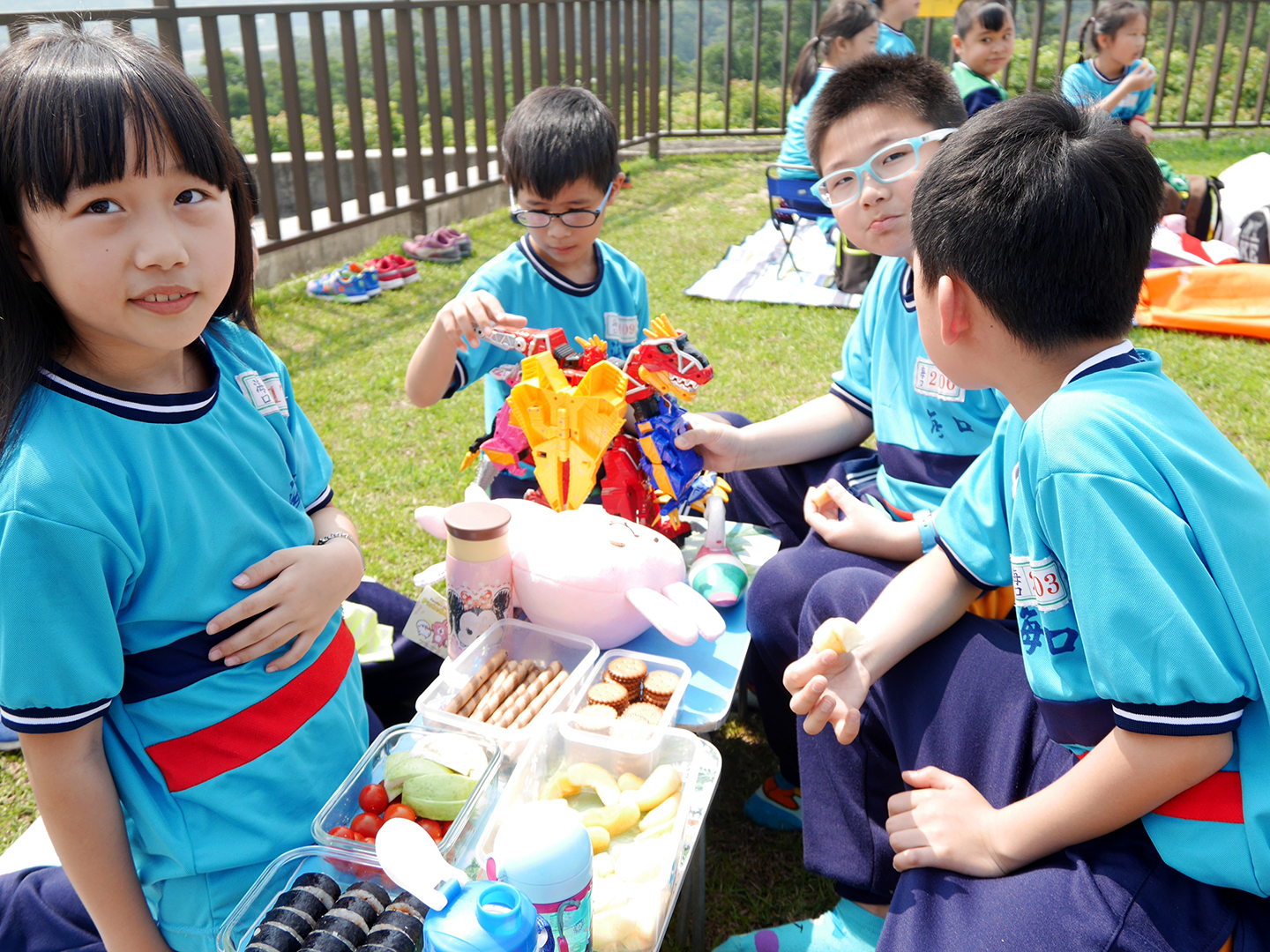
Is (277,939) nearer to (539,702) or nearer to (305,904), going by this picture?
(305,904)

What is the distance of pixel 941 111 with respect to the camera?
1.88 meters

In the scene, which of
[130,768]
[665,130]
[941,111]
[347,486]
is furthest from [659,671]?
[665,130]

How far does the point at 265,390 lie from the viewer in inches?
51.3

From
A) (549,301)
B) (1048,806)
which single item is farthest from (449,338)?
(1048,806)

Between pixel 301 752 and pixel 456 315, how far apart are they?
2.94 ft

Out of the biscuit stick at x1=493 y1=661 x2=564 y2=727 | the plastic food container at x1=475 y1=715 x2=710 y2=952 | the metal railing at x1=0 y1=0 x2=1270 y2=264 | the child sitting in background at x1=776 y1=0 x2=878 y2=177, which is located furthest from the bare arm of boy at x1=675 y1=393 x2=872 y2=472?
the child sitting in background at x1=776 y1=0 x2=878 y2=177

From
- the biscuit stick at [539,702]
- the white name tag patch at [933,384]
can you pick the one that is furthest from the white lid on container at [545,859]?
the white name tag patch at [933,384]

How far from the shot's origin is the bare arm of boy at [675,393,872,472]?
185cm

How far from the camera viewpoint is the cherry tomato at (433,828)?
118 cm

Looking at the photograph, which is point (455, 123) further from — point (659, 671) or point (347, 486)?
point (659, 671)

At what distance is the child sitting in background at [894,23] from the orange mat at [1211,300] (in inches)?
83.0

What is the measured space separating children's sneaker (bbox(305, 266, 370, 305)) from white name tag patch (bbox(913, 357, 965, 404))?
13.1 feet

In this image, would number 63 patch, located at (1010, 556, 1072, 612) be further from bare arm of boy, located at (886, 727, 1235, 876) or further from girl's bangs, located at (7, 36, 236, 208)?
girl's bangs, located at (7, 36, 236, 208)

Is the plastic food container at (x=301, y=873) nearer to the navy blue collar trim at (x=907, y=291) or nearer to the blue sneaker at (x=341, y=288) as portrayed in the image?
the navy blue collar trim at (x=907, y=291)
